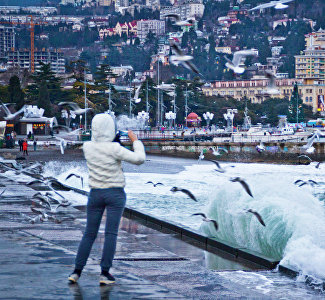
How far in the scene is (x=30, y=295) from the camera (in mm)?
7297

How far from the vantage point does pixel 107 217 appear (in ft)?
25.8

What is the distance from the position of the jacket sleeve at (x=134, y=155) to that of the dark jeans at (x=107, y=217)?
301mm

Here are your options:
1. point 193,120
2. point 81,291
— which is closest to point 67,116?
point 193,120

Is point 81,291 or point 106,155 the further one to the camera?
point 106,155

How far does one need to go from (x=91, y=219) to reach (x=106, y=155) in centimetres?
61

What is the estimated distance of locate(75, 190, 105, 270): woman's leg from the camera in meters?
7.85

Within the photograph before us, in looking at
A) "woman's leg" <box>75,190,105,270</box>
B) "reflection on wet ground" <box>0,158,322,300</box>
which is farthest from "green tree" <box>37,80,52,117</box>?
"woman's leg" <box>75,190,105,270</box>

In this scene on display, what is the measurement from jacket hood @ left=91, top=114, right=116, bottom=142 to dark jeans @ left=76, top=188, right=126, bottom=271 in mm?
476

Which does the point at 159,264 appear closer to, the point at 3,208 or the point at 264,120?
the point at 3,208

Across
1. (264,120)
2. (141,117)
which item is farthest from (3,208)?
(264,120)

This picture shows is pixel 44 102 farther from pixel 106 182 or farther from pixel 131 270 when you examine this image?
pixel 106 182

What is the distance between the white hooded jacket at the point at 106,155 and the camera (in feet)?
25.5

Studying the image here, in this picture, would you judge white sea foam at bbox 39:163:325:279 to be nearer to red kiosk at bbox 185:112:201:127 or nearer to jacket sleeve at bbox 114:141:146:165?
jacket sleeve at bbox 114:141:146:165

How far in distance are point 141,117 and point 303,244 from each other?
9094 centimetres
